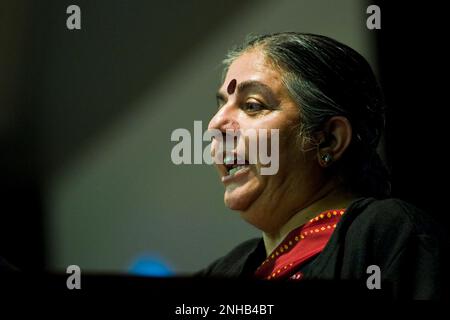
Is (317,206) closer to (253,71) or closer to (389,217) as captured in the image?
(389,217)

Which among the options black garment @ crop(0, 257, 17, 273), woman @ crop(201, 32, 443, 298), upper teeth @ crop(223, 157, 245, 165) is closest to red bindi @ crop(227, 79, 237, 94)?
woman @ crop(201, 32, 443, 298)

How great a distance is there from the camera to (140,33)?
1.78 meters

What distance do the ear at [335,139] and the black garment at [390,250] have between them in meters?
0.14

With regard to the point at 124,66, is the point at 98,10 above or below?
above

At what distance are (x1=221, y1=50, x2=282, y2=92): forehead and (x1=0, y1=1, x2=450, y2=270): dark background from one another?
0.45 feet

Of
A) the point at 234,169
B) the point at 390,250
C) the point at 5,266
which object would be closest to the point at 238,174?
the point at 234,169

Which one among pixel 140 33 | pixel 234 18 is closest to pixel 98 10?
pixel 140 33

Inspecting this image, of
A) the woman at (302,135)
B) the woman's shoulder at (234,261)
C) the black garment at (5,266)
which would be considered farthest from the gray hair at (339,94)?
the black garment at (5,266)

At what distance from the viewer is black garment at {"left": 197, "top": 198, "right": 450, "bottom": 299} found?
1.37 m

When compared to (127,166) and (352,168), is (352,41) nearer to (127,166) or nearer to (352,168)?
(352,168)

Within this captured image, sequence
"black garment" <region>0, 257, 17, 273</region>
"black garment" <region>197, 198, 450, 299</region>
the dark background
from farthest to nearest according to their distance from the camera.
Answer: the dark background, "black garment" <region>0, 257, 17, 273</region>, "black garment" <region>197, 198, 450, 299</region>

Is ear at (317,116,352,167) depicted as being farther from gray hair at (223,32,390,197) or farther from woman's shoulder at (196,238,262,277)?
woman's shoulder at (196,238,262,277)

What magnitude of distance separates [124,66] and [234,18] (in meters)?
0.28
